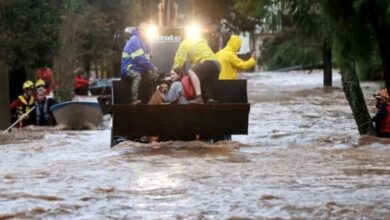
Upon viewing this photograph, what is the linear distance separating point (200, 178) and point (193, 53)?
196 inches

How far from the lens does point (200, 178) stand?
10016mm

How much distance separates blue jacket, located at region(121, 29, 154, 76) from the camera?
1427 centimetres

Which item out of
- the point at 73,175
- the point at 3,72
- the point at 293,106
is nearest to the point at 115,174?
the point at 73,175

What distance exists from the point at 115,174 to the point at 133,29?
4.77 meters

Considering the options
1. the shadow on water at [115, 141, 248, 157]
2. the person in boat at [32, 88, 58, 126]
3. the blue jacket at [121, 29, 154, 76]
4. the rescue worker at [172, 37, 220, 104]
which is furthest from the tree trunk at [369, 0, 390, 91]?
the person in boat at [32, 88, 58, 126]

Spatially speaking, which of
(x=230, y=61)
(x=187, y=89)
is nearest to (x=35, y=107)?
(x=230, y=61)

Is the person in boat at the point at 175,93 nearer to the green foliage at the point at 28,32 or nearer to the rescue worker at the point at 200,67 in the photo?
the rescue worker at the point at 200,67

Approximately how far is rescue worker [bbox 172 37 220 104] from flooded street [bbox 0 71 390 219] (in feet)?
3.05

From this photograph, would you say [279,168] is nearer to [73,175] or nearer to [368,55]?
[73,175]

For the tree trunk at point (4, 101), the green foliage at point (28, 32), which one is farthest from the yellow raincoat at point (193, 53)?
the tree trunk at point (4, 101)

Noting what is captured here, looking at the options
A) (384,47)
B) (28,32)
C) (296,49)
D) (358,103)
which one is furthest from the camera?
(296,49)

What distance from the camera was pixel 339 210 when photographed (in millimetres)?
7734

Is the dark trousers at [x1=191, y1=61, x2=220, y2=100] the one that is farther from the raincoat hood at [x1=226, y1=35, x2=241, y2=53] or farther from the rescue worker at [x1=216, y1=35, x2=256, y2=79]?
the raincoat hood at [x1=226, y1=35, x2=241, y2=53]

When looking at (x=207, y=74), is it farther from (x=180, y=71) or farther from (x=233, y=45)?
(x=233, y=45)
